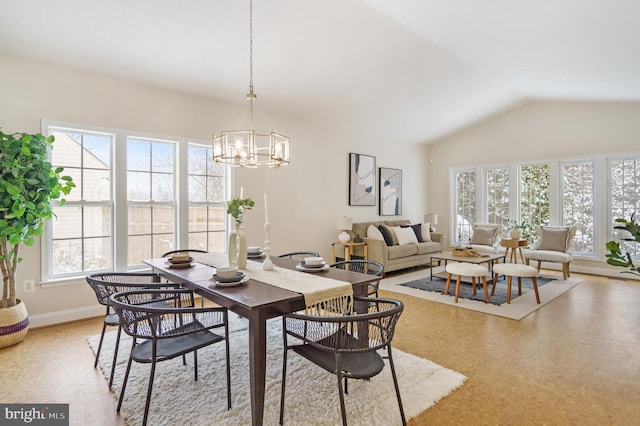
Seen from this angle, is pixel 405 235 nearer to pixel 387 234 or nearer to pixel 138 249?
pixel 387 234

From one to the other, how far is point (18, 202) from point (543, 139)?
7858 millimetres

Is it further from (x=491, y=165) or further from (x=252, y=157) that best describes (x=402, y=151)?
(x=252, y=157)

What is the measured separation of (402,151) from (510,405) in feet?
20.0

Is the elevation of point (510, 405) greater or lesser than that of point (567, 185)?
lesser

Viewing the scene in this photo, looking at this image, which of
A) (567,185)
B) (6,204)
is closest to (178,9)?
(6,204)

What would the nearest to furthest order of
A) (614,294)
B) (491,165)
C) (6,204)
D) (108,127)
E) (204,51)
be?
(6,204), (204,51), (108,127), (614,294), (491,165)

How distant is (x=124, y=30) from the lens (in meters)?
3.14

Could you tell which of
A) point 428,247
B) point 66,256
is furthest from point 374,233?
point 66,256

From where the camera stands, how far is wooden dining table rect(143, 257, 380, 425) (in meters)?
1.77

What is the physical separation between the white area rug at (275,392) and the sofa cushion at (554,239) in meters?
4.47

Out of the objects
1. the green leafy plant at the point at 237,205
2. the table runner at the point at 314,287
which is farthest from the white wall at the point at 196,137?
the table runner at the point at 314,287

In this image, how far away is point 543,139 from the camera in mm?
6574

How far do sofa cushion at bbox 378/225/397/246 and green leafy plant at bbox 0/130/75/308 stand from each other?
468cm

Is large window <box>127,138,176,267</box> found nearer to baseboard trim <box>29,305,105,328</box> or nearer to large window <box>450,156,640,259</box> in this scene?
baseboard trim <box>29,305,105,328</box>
